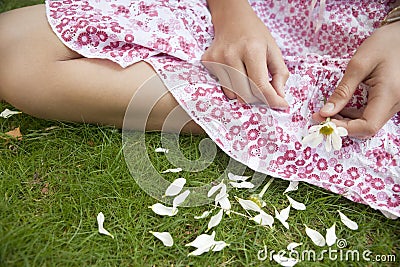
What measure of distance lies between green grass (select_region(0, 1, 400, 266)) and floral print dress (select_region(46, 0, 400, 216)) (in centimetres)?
5

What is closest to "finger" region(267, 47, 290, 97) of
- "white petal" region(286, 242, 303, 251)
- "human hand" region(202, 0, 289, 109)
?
"human hand" region(202, 0, 289, 109)

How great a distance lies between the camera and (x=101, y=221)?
899 mm

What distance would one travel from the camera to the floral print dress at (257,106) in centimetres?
100

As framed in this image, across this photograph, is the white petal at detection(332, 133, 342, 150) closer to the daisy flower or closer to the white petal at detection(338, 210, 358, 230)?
the daisy flower

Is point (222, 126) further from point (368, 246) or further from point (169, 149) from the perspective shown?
point (368, 246)

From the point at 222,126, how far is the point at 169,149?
128 millimetres

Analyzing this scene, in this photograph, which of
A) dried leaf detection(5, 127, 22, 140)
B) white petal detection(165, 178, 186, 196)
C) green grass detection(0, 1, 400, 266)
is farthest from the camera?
dried leaf detection(5, 127, 22, 140)

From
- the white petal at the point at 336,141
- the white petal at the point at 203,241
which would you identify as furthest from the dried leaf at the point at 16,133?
the white petal at the point at 336,141

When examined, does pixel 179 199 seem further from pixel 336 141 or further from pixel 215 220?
pixel 336 141

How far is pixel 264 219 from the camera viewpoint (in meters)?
0.92

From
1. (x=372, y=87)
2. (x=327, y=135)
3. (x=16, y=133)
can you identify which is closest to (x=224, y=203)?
(x=327, y=135)

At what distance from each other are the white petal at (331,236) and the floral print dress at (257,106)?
0.31 feet

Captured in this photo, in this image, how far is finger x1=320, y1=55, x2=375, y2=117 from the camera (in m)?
0.98

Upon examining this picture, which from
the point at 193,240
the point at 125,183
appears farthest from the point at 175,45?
the point at 193,240
